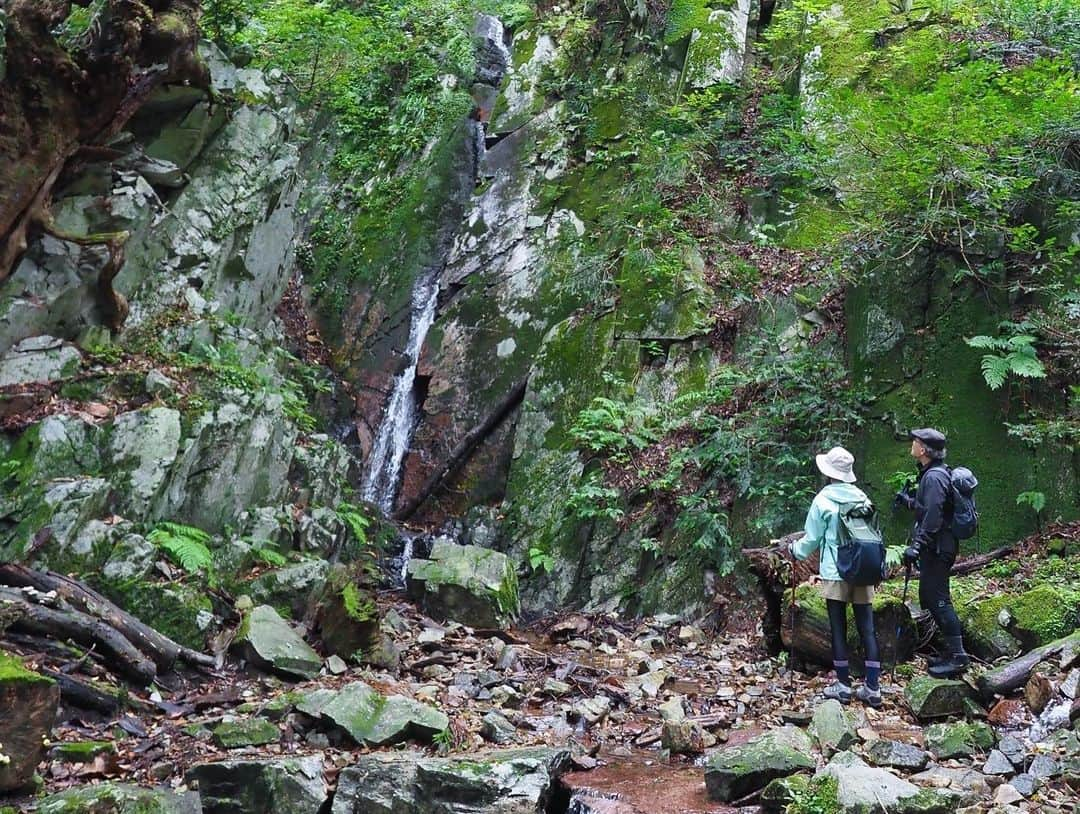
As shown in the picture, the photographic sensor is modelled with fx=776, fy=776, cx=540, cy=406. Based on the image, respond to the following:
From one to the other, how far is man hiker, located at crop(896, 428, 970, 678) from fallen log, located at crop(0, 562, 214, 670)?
5877mm

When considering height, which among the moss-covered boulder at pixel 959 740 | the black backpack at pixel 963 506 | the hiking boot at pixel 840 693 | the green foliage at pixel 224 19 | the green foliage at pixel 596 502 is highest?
the green foliage at pixel 224 19

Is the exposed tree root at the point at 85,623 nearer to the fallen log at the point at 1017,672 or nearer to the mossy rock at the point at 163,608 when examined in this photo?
the mossy rock at the point at 163,608

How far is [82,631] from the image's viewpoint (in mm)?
5859

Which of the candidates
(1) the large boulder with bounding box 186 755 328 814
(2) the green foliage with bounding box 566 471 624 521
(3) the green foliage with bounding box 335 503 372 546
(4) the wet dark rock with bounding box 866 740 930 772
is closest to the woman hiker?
(4) the wet dark rock with bounding box 866 740 930 772

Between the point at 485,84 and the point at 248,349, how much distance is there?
445 inches

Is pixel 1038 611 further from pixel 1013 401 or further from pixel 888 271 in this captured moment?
pixel 888 271

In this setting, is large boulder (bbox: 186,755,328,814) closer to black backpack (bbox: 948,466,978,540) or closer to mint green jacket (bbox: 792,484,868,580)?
mint green jacket (bbox: 792,484,868,580)

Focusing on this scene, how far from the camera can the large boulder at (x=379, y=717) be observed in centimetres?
529

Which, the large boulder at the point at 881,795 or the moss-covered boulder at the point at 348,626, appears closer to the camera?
the large boulder at the point at 881,795

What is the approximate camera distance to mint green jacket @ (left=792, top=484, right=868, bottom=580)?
5977 millimetres

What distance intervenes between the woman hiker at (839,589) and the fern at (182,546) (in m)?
5.29

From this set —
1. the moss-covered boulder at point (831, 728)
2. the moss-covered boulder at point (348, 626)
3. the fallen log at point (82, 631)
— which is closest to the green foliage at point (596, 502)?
the moss-covered boulder at point (348, 626)

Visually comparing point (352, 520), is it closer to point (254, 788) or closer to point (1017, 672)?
point (254, 788)

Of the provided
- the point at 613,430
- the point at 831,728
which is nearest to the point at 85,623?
the point at 831,728
